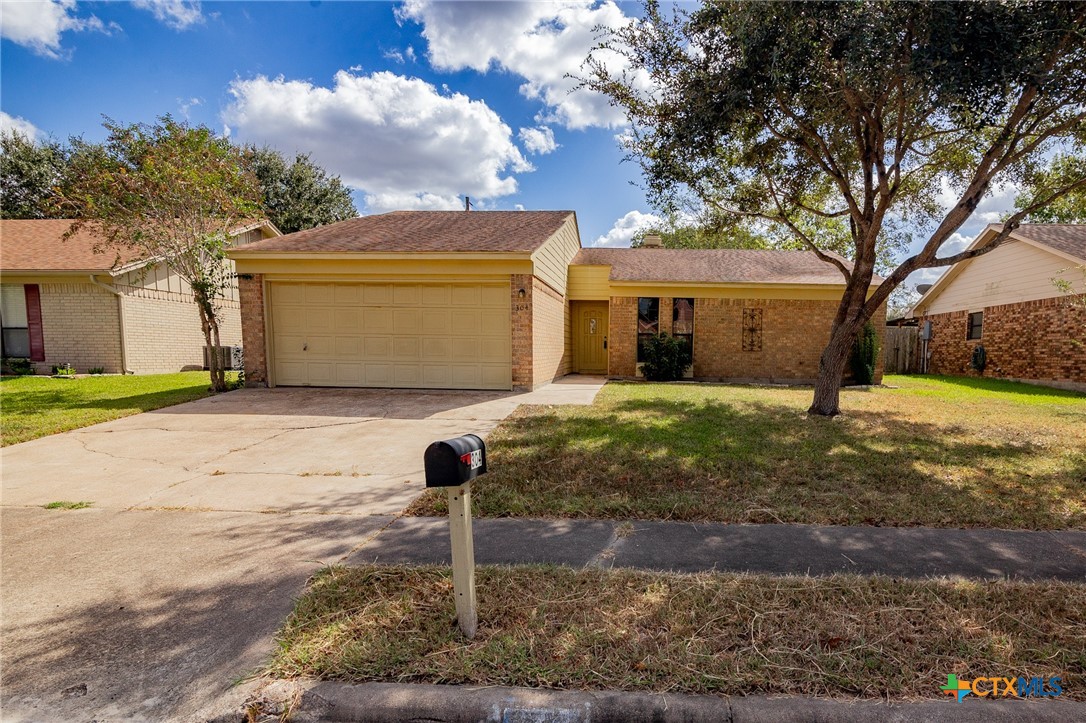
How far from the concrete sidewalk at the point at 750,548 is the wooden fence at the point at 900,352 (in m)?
18.5

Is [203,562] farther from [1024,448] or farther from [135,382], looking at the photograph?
[135,382]

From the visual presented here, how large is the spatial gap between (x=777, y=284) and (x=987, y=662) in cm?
1255

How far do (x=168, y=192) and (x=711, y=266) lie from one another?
13825 mm

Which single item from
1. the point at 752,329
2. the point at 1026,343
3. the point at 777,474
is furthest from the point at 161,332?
the point at 1026,343

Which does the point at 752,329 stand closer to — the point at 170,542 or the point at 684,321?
the point at 684,321

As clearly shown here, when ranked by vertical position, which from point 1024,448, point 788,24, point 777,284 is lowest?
point 1024,448

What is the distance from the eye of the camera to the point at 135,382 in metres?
11.7

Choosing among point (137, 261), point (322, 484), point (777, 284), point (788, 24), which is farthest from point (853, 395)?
point (137, 261)

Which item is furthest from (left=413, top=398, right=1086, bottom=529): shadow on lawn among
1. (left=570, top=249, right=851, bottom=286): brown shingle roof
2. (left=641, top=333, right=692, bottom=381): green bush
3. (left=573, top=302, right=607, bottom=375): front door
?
(left=573, top=302, right=607, bottom=375): front door

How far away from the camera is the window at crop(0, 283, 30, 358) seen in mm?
13320

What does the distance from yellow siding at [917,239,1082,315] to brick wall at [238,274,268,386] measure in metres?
19.4

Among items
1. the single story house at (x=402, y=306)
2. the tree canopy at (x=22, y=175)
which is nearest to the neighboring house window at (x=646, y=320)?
the single story house at (x=402, y=306)

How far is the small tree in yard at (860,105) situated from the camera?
203 inches

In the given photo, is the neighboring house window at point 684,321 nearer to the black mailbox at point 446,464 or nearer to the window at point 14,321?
the black mailbox at point 446,464
